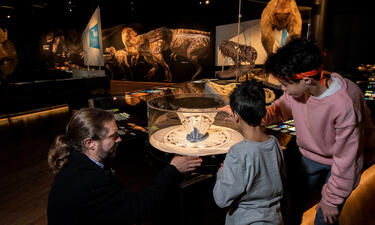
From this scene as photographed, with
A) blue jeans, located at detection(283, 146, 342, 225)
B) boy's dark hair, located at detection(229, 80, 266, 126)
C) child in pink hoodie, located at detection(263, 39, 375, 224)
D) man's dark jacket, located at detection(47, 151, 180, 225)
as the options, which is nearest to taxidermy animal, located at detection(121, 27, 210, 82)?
blue jeans, located at detection(283, 146, 342, 225)

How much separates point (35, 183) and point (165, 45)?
22.0 feet

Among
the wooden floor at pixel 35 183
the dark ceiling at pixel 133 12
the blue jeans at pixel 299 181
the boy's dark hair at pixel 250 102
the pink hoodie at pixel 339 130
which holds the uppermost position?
the dark ceiling at pixel 133 12

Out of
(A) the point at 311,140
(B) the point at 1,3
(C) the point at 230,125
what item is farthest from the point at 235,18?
(B) the point at 1,3

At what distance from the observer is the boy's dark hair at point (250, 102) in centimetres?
106

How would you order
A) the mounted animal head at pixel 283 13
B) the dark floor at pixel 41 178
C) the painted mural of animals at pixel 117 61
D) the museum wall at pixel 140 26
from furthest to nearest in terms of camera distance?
the painted mural of animals at pixel 117 61
the museum wall at pixel 140 26
the mounted animal head at pixel 283 13
the dark floor at pixel 41 178

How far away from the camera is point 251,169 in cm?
105

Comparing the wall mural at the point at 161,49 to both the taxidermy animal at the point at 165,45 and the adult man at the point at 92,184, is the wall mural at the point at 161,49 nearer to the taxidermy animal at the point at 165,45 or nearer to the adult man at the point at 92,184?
the taxidermy animal at the point at 165,45

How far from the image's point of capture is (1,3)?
26.6ft

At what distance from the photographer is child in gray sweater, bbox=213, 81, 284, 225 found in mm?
1059

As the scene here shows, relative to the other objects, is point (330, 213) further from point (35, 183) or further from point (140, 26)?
point (140, 26)

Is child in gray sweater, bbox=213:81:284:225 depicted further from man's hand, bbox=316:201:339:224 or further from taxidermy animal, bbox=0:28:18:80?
taxidermy animal, bbox=0:28:18:80

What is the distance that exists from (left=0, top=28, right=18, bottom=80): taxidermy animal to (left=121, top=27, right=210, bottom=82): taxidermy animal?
4.12m

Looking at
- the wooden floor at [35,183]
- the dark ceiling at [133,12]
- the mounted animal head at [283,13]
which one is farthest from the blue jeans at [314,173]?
the dark ceiling at [133,12]

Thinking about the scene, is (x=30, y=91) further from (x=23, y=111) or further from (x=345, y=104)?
(x=345, y=104)
